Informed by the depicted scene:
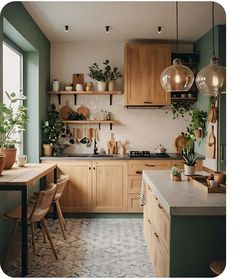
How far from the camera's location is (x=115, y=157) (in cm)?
499

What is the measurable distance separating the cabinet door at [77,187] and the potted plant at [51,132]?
0.33m

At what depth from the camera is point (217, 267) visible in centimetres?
204

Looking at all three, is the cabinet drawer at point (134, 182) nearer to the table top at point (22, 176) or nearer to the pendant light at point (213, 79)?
the table top at point (22, 176)

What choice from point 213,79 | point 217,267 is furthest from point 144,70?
point 217,267

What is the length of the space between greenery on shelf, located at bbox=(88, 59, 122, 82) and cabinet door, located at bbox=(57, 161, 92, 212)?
4.56ft

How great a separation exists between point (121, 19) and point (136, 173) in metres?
2.13

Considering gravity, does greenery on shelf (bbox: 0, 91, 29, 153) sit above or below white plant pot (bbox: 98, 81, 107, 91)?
below

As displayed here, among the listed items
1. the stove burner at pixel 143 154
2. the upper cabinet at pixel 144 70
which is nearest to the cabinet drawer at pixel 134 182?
the stove burner at pixel 143 154

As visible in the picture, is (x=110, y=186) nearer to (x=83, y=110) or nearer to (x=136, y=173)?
(x=136, y=173)

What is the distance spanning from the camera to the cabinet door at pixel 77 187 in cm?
493

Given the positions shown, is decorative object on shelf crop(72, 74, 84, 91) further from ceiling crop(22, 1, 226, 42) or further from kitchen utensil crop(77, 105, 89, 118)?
ceiling crop(22, 1, 226, 42)

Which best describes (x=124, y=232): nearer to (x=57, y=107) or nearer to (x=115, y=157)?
(x=115, y=157)

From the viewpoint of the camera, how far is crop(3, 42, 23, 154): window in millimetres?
4031

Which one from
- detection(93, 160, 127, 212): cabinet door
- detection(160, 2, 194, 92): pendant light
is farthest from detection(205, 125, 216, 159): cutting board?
detection(160, 2, 194, 92): pendant light
